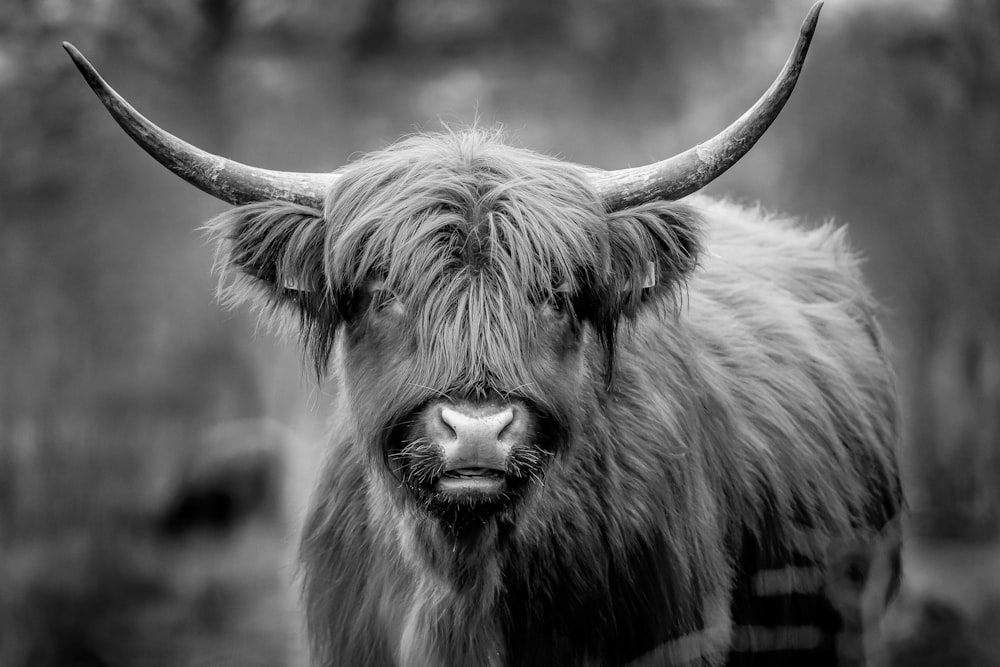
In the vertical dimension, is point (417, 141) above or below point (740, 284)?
above

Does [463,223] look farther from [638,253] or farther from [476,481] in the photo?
[476,481]

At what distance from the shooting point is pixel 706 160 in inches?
120

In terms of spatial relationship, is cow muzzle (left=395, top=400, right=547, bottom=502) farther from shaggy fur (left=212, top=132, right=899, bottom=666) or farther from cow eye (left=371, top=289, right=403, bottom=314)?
cow eye (left=371, top=289, right=403, bottom=314)

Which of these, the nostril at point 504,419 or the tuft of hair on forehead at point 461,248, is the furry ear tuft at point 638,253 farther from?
the nostril at point 504,419

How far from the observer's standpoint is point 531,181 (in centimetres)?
312

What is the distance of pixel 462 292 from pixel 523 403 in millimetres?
349

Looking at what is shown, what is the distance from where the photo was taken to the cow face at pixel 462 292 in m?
2.74

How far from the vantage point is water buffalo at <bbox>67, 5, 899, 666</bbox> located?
2.83 metres

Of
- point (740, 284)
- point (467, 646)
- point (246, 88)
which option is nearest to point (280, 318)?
point (467, 646)

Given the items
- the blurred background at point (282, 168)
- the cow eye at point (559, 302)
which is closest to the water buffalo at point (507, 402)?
the cow eye at point (559, 302)

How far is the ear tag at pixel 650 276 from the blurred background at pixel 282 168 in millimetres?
4518

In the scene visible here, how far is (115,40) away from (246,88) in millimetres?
1290

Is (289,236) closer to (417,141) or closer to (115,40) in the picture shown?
(417,141)

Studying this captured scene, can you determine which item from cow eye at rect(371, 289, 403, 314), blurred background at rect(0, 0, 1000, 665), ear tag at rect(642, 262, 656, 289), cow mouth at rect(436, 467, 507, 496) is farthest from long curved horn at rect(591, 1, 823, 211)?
blurred background at rect(0, 0, 1000, 665)
